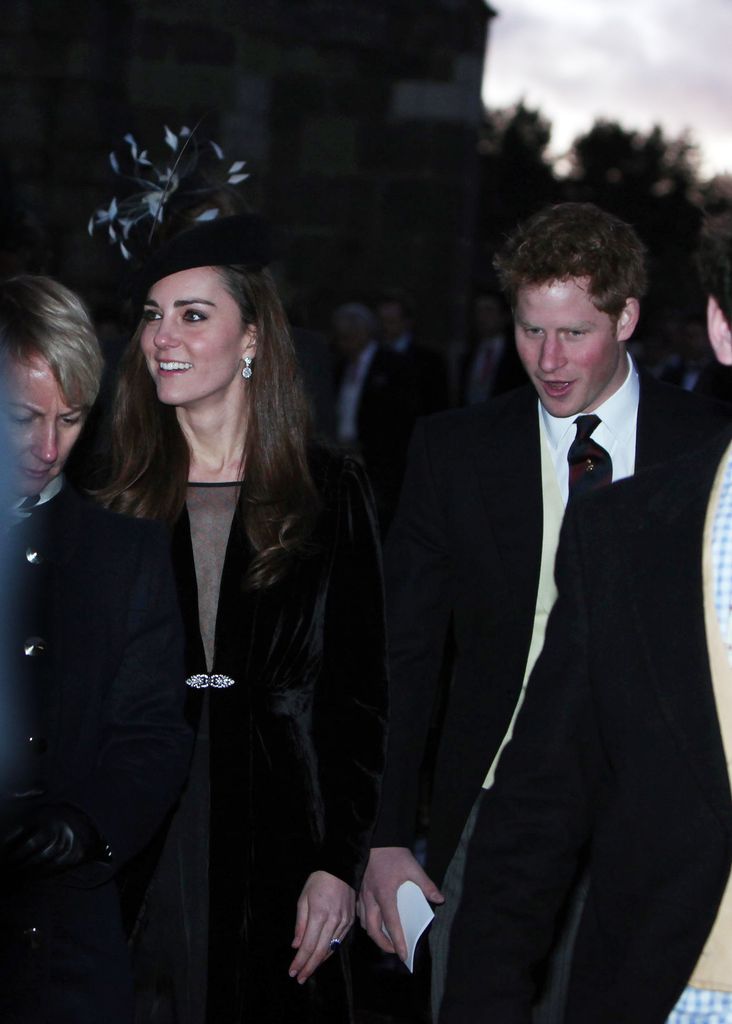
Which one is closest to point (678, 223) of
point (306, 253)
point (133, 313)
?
point (306, 253)

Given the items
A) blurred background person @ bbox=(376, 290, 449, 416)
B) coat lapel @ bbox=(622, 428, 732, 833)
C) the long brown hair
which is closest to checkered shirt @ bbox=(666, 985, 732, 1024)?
coat lapel @ bbox=(622, 428, 732, 833)

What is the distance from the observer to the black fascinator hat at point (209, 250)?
3.95m

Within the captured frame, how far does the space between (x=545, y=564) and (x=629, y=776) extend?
1.59 metres

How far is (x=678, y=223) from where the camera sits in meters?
69.9

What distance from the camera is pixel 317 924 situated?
11.6 feet

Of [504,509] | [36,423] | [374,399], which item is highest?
[36,423]

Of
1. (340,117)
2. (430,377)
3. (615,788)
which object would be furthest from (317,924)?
(340,117)

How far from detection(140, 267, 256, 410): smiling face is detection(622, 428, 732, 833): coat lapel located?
1824 mm

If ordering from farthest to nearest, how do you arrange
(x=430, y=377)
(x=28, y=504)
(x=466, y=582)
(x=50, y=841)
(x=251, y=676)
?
(x=430, y=377)
(x=466, y=582)
(x=251, y=676)
(x=28, y=504)
(x=50, y=841)

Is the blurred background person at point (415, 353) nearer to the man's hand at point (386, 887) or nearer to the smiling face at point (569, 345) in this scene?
the smiling face at point (569, 345)

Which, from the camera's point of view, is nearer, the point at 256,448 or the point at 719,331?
the point at 719,331

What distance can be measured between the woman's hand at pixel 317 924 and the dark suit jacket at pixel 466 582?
0.24 metres

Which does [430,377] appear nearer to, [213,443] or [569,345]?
[213,443]

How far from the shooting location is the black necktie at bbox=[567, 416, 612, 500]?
12.4 feet
